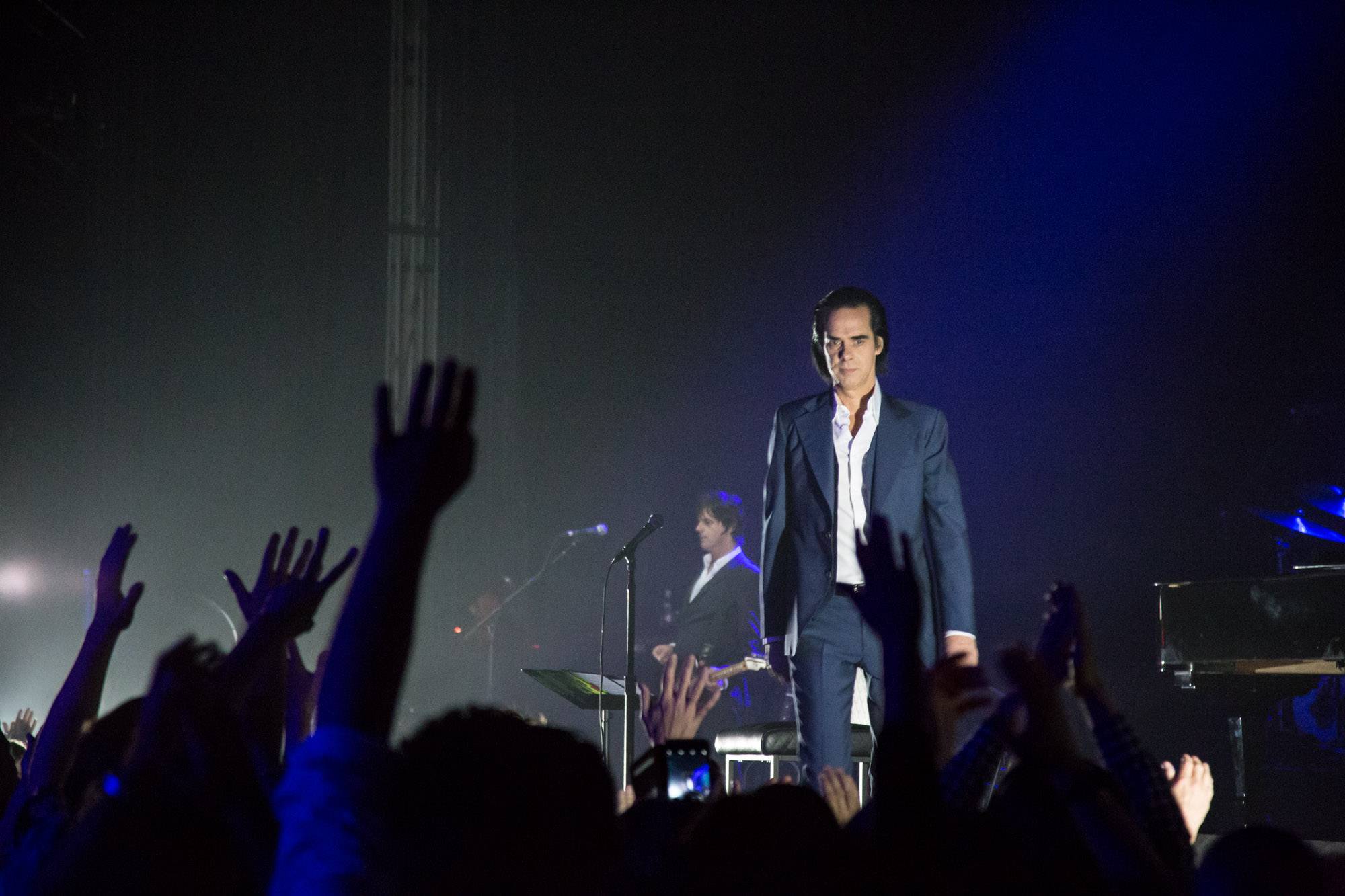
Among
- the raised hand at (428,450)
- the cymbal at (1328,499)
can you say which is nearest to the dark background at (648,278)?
the cymbal at (1328,499)

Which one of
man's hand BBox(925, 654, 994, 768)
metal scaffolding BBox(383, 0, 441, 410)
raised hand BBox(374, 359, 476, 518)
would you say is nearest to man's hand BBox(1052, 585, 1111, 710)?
man's hand BBox(925, 654, 994, 768)

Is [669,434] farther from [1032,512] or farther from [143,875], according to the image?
[143,875]

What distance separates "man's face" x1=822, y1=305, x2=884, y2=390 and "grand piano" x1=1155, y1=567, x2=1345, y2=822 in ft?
6.21

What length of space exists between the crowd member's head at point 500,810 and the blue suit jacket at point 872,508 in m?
2.60

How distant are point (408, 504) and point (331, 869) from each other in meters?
0.30

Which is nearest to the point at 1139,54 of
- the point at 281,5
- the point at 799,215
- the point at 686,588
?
the point at 799,215

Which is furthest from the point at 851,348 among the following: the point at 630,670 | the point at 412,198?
the point at 412,198

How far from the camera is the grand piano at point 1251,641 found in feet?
14.6

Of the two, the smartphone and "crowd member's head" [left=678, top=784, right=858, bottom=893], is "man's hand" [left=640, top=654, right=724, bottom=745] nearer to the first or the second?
the smartphone

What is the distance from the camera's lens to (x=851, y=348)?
3867 millimetres

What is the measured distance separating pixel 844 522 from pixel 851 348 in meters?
0.57

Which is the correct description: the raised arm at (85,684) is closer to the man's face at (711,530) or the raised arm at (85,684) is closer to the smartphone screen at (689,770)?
the smartphone screen at (689,770)

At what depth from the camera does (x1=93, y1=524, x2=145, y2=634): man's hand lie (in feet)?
5.94

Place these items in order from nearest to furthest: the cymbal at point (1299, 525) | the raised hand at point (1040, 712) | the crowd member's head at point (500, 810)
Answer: the crowd member's head at point (500, 810) < the raised hand at point (1040, 712) < the cymbal at point (1299, 525)
